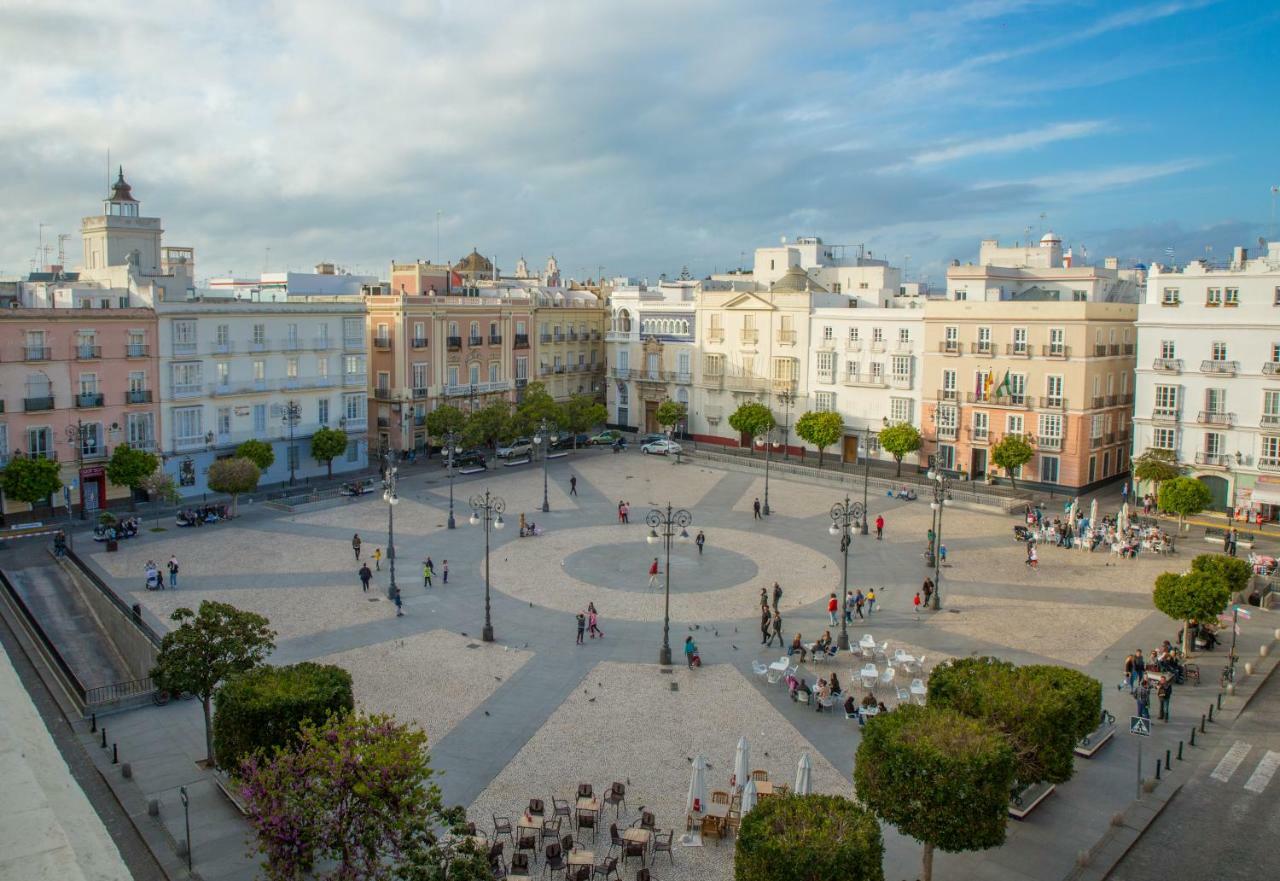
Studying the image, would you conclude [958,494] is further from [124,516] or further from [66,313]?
[66,313]

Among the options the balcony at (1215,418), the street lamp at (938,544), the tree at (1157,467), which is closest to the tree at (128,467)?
the street lamp at (938,544)

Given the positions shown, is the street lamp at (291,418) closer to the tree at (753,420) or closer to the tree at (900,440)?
the tree at (753,420)

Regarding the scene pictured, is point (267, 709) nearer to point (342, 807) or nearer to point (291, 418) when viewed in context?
point (342, 807)

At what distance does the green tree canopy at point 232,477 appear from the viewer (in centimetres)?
4812

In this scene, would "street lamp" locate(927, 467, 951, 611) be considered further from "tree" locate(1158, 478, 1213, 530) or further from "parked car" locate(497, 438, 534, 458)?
"parked car" locate(497, 438, 534, 458)

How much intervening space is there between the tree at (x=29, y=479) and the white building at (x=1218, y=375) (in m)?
55.7

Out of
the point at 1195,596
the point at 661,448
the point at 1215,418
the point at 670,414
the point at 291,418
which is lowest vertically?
the point at 1195,596

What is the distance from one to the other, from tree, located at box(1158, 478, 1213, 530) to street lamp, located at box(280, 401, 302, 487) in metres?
46.5

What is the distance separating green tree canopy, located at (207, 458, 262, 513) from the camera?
4812 centimetres

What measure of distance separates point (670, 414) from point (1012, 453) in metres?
26.4

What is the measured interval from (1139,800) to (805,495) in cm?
3506

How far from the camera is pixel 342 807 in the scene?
48.6ft

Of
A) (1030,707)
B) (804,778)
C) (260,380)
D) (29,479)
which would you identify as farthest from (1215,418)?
(29,479)

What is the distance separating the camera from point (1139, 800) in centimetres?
A: 2198
